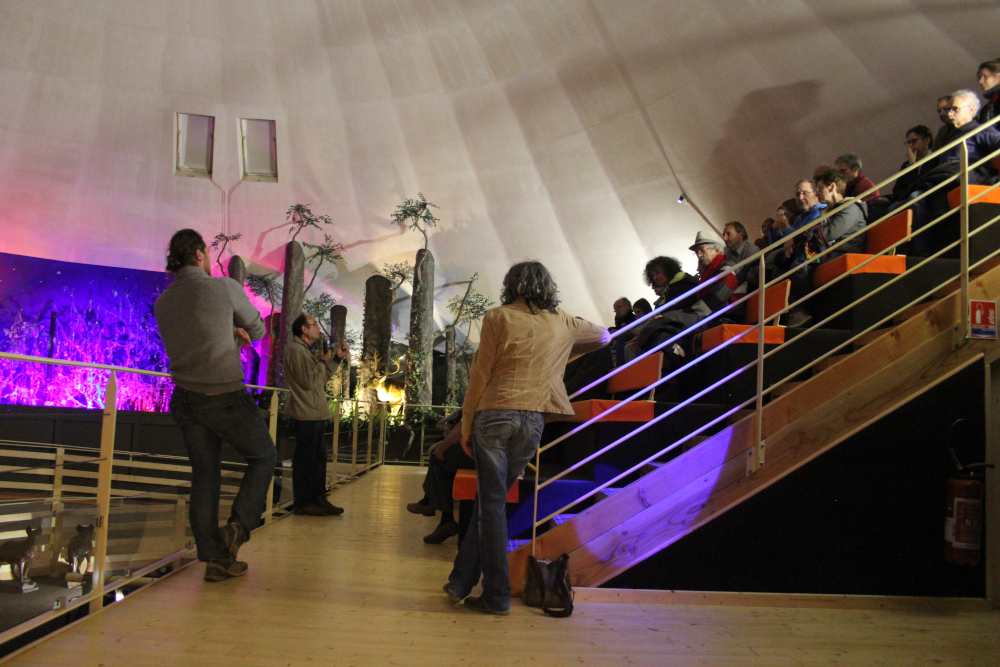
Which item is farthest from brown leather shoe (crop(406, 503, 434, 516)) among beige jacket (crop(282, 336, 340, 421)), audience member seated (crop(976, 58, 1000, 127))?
audience member seated (crop(976, 58, 1000, 127))

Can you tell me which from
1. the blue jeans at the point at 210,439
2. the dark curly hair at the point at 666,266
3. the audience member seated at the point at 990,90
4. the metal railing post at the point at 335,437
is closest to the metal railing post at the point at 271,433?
the blue jeans at the point at 210,439

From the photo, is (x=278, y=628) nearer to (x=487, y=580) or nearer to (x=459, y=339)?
(x=487, y=580)

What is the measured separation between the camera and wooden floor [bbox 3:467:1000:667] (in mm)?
1851

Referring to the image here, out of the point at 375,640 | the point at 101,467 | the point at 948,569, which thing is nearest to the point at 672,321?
the point at 948,569

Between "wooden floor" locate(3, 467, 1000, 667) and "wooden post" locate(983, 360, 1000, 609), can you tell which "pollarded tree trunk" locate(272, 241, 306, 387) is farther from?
"wooden post" locate(983, 360, 1000, 609)

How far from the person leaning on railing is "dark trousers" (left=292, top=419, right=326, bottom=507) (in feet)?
5.17

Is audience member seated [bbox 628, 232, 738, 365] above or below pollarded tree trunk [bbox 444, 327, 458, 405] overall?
below

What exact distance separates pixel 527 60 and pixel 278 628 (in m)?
10.0

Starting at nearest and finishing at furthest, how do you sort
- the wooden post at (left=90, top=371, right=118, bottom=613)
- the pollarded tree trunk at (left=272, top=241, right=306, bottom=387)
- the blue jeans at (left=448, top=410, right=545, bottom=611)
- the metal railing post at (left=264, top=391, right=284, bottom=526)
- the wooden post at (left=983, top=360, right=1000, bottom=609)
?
the wooden post at (left=90, top=371, right=118, bottom=613) < the blue jeans at (left=448, top=410, right=545, bottom=611) < the wooden post at (left=983, top=360, right=1000, bottom=609) < the metal railing post at (left=264, top=391, right=284, bottom=526) < the pollarded tree trunk at (left=272, top=241, right=306, bottom=387)

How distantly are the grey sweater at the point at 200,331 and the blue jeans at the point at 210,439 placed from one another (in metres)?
0.05

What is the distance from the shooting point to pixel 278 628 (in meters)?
2.04

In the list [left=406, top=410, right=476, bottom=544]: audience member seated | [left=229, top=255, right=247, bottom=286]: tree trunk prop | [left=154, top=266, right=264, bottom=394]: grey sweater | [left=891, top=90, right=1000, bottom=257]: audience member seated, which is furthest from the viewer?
[left=229, top=255, right=247, bottom=286]: tree trunk prop

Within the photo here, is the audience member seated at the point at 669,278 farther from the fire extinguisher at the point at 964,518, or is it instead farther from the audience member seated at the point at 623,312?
the fire extinguisher at the point at 964,518

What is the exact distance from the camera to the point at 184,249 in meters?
2.49
